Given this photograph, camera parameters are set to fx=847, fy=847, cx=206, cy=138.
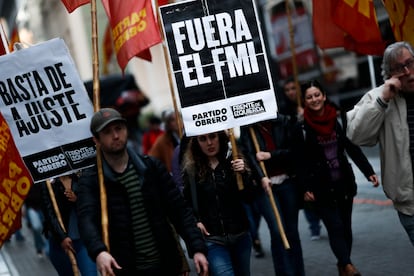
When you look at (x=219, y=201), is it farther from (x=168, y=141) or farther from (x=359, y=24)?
(x=168, y=141)

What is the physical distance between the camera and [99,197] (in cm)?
477

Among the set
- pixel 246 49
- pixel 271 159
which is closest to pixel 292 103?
pixel 271 159

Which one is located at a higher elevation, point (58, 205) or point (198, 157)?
point (198, 157)

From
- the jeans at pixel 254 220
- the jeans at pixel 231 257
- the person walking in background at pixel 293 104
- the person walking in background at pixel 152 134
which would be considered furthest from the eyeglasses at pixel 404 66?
the person walking in background at pixel 152 134

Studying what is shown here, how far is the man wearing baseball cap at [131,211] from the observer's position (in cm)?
468

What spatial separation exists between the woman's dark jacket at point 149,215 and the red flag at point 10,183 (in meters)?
1.15

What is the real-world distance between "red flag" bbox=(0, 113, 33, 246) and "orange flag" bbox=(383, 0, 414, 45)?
3.09 meters

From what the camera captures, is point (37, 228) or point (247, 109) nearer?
point (247, 109)

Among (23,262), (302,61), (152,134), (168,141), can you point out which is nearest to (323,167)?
(168,141)

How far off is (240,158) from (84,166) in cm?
112

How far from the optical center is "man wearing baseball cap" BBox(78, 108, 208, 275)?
184 inches

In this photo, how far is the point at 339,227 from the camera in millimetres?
6883

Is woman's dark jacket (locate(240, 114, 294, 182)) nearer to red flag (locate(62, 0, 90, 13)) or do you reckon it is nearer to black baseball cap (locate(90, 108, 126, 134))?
red flag (locate(62, 0, 90, 13))

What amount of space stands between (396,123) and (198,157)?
1480mm
